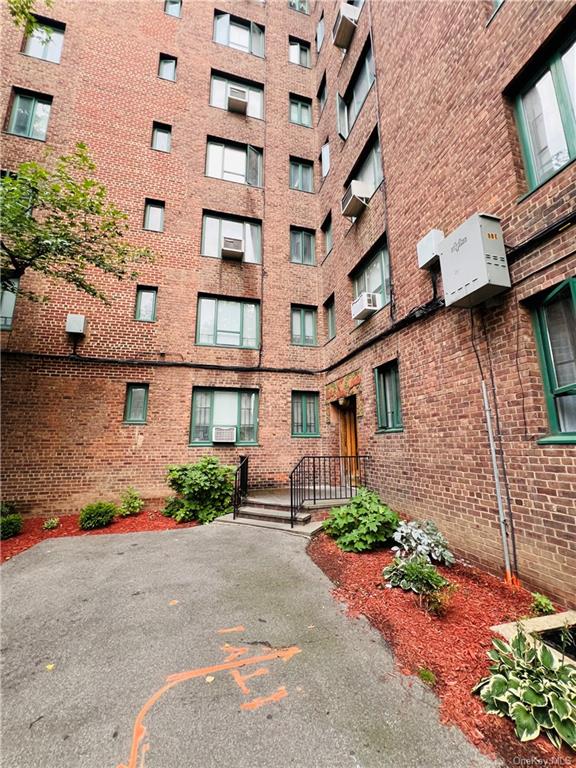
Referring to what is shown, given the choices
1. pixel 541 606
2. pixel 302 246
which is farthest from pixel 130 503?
pixel 302 246

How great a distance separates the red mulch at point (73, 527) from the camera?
19.7 ft

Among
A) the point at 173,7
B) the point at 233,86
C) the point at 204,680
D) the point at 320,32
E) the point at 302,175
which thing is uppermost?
the point at 320,32

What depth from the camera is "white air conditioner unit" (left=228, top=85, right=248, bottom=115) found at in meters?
10.6

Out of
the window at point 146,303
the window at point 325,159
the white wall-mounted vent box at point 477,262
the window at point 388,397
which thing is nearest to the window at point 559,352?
the white wall-mounted vent box at point 477,262

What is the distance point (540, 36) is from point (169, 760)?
23.7 ft

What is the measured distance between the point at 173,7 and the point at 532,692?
59.3 ft

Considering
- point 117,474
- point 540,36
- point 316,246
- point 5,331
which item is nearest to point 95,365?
point 5,331

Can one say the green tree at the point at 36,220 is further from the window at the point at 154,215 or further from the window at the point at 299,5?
the window at the point at 299,5

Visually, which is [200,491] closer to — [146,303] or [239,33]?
[146,303]

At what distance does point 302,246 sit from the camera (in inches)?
432

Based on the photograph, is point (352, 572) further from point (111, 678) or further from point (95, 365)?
point (95, 365)

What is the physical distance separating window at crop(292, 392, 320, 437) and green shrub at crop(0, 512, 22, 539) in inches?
259

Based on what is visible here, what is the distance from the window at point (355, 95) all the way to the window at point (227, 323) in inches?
225

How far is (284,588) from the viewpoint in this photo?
3.89 meters
